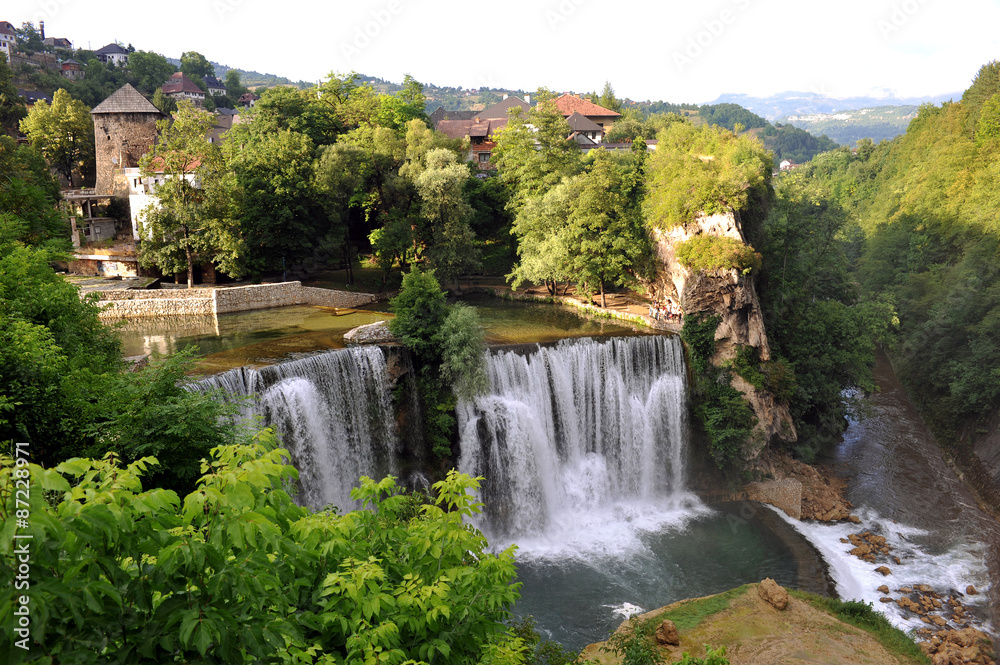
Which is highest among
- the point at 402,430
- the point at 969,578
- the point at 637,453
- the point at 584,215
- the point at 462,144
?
the point at 462,144

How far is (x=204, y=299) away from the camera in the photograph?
31.3 meters

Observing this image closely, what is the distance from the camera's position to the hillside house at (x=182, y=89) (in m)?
78.6

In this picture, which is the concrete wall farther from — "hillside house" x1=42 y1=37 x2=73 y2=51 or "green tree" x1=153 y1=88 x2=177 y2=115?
"hillside house" x1=42 y1=37 x2=73 y2=51

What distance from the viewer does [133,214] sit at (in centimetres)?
4022

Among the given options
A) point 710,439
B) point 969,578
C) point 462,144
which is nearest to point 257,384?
point 710,439

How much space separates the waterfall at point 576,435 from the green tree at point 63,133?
4128 centimetres

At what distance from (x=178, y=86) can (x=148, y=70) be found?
21.6 ft

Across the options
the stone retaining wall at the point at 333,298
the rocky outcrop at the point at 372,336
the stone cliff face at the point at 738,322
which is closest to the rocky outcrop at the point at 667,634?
the stone cliff face at the point at 738,322

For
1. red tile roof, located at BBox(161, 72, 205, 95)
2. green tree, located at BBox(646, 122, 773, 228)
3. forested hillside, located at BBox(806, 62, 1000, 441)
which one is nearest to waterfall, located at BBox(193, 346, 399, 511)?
green tree, located at BBox(646, 122, 773, 228)

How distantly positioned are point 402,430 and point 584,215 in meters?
16.5

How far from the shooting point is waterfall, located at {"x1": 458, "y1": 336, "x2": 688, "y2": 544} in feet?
83.6

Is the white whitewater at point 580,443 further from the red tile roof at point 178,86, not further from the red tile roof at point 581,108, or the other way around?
the red tile roof at point 178,86

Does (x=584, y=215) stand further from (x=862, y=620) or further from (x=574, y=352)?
(x=862, y=620)

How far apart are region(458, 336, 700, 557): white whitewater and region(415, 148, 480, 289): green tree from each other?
11883 mm
